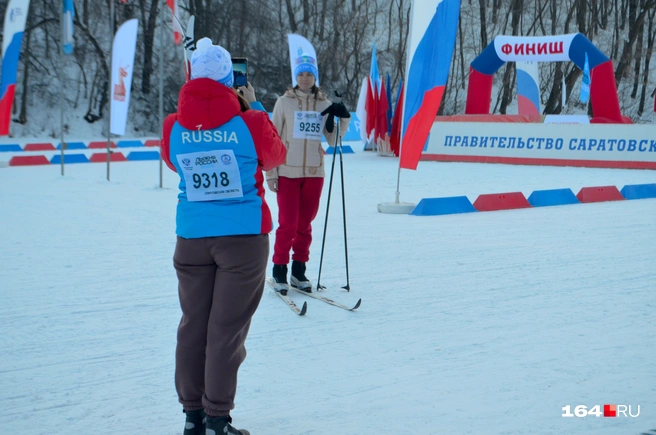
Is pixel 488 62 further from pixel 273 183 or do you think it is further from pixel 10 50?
pixel 273 183

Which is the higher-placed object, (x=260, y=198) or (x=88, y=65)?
(x=88, y=65)

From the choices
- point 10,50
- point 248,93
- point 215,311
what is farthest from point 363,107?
point 215,311

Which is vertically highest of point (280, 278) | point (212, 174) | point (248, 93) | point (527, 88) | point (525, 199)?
point (527, 88)

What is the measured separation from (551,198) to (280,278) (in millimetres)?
6333

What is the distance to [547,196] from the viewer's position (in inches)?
420

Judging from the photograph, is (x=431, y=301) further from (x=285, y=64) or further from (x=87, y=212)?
(x=285, y=64)

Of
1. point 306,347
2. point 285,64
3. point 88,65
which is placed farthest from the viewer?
point 285,64

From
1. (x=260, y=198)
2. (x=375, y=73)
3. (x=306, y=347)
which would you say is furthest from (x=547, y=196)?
(x=375, y=73)

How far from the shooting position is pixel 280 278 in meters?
5.59

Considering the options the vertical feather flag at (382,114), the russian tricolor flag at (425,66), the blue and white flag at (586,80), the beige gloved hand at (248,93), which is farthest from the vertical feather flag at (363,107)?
the beige gloved hand at (248,93)

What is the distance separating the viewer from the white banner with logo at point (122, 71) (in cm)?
1162

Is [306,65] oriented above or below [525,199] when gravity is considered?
above

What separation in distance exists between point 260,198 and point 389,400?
120 cm

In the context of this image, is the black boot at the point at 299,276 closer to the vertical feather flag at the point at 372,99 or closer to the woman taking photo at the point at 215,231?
the woman taking photo at the point at 215,231
